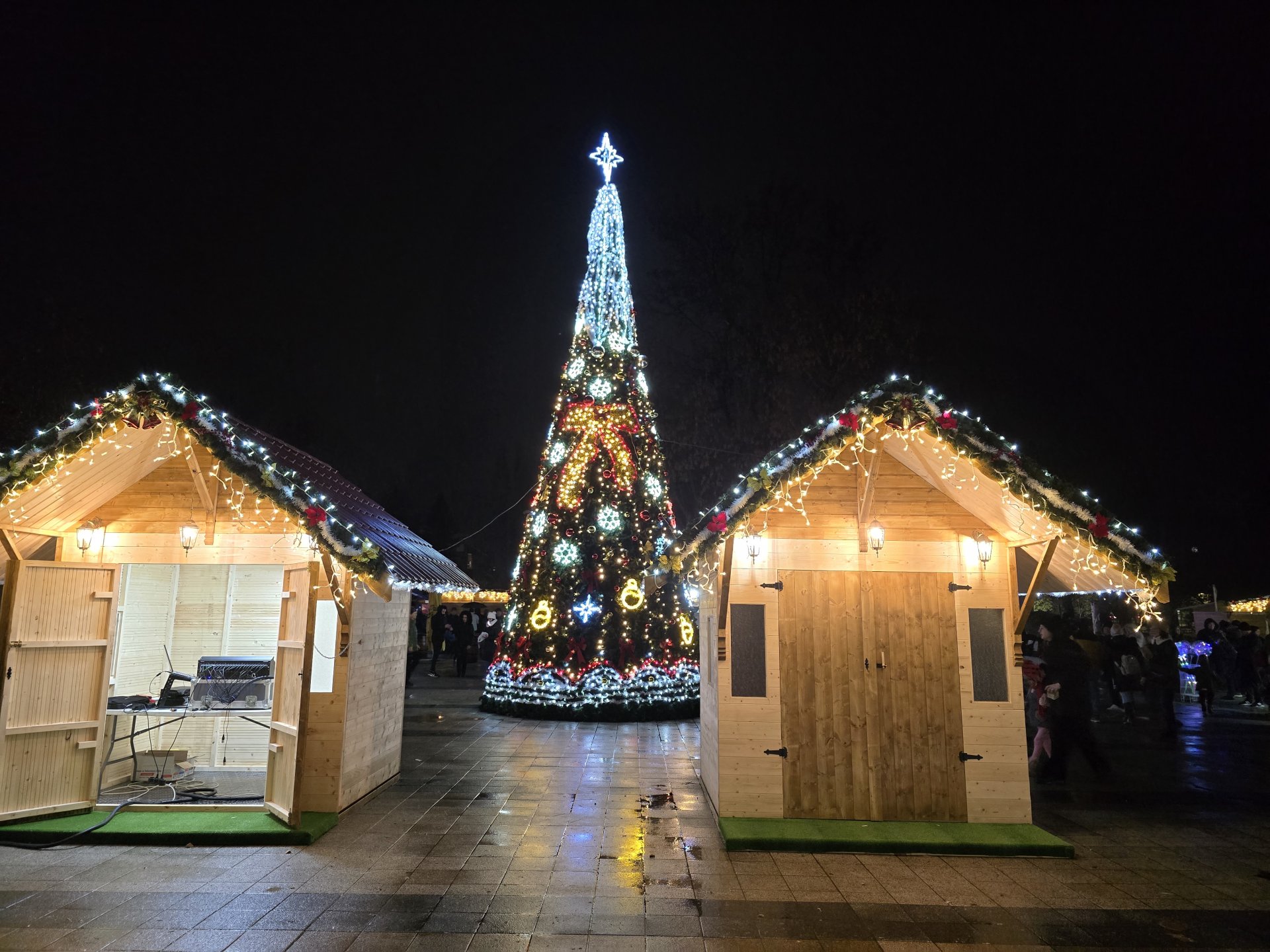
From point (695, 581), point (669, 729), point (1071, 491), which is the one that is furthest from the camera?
point (669, 729)

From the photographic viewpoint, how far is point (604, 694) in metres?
12.5

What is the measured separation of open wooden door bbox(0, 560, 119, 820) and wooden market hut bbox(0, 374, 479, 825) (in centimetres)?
1

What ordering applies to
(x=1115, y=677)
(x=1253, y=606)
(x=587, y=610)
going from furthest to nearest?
(x=1253, y=606)
(x=1115, y=677)
(x=587, y=610)

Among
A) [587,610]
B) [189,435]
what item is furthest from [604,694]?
[189,435]

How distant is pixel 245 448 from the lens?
6316 millimetres

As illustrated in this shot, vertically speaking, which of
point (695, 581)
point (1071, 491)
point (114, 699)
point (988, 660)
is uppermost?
point (1071, 491)

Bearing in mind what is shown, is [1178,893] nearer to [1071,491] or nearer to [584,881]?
[1071,491]

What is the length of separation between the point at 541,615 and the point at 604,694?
1822 mm

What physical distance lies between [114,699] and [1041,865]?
906cm

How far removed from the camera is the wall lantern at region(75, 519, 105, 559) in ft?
23.6

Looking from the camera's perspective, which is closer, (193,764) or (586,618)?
(193,764)

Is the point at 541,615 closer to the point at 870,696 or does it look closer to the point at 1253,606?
the point at 870,696

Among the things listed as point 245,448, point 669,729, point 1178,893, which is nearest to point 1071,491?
point 1178,893

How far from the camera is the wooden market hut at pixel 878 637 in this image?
6.65 metres
